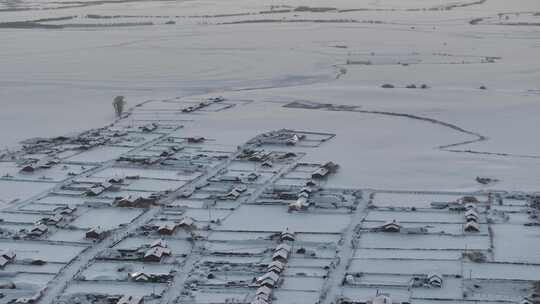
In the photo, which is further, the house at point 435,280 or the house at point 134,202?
the house at point 134,202

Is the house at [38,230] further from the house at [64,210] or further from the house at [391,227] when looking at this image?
the house at [391,227]

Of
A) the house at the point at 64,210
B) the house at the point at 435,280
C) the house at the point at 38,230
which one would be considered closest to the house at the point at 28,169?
the house at the point at 64,210

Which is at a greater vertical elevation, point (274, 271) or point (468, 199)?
point (468, 199)

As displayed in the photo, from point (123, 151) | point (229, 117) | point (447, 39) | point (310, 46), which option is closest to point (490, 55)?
point (447, 39)

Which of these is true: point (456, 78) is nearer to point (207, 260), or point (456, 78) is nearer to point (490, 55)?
point (490, 55)

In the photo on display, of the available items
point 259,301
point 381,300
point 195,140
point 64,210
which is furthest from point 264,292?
point 195,140

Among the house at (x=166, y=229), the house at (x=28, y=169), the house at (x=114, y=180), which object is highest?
the house at (x=28, y=169)

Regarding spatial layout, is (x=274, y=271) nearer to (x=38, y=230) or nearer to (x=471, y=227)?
(x=471, y=227)
